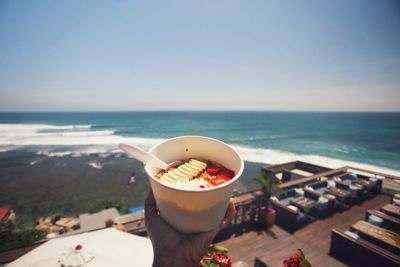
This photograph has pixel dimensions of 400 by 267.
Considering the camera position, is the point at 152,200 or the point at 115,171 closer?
the point at 152,200

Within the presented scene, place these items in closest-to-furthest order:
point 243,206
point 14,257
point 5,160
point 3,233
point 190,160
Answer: point 190,160 → point 14,257 → point 243,206 → point 3,233 → point 5,160

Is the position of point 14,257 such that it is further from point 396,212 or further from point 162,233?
point 396,212

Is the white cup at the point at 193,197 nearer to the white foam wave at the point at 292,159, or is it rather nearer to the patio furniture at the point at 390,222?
the patio furniture at the point at 390,222

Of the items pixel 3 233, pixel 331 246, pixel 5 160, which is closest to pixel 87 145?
pixel 5 160

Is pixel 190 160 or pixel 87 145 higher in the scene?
pixel 190 160

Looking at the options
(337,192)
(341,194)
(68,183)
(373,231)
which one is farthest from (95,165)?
(373,231)

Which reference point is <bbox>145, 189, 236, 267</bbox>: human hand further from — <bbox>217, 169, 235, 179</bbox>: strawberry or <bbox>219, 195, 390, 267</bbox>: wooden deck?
<bbox>219, 195, 390, 267</bbox>: wooden deck

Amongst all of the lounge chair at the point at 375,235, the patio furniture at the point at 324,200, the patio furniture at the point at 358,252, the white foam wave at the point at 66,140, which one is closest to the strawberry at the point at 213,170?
the patio furniture at the point at 358,252
